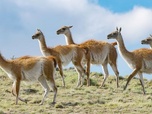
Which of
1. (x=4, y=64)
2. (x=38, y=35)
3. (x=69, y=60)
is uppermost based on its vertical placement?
(x=38, y=35)

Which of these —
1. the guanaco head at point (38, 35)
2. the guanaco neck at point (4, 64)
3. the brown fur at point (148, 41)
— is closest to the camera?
the guanaco neck at point (4, 64)

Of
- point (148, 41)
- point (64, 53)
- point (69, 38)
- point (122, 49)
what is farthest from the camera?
point (69, 38)

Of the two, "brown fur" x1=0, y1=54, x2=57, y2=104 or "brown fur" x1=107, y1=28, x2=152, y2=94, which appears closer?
"brown fur" x1=0, y1=54, x2=57, y2=104

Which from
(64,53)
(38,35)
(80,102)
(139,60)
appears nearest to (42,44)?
(38,35)

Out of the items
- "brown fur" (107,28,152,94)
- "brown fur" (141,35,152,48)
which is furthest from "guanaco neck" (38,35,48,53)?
"brown fur" (141,35,152,48)

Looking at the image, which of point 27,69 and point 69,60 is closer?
point 27,69

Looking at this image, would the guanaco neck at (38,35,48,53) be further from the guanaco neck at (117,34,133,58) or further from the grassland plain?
the guanaco neck at (117,34,133,58)

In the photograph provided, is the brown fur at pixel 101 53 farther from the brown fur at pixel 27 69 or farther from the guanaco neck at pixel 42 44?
the brown fur at pixel 27 69

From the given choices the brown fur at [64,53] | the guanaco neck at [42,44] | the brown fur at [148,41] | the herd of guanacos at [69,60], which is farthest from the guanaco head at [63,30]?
the brown fur at [148,41]

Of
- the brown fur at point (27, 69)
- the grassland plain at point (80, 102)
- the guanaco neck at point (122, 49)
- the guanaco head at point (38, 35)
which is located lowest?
the grassland plain at point (80, 102)

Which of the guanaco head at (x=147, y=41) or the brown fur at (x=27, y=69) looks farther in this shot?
the guanaco head at (x=147, y=41)

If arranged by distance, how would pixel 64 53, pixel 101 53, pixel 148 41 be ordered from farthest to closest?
pixel 101 53
pixel 148 41
pixel 64 53

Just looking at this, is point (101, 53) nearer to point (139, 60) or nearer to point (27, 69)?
point (139, 60)

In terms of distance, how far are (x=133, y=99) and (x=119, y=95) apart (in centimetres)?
93
